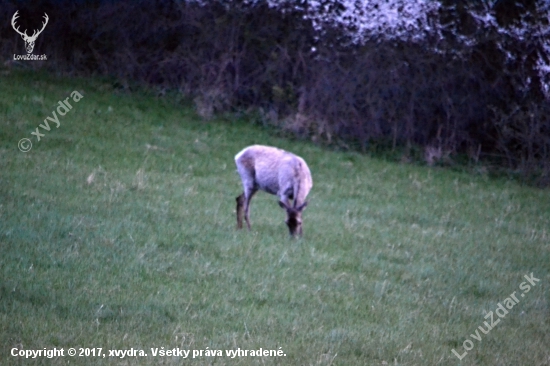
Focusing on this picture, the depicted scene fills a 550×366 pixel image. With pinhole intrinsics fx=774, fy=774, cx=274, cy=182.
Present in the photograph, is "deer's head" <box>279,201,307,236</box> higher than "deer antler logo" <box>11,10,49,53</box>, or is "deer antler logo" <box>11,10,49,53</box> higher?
"deer antler logo" <box>11,10,49,53</box>

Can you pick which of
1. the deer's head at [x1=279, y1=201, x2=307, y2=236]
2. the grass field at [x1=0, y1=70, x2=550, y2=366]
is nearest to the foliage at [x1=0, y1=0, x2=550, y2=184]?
the grass field at [x1=0, y1=70, x2=550, y2=366]

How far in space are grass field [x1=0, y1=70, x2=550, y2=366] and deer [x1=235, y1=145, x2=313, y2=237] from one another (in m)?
0.44

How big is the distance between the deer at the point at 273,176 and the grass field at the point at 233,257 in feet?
1.44

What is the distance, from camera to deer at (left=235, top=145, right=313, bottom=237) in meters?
11.0

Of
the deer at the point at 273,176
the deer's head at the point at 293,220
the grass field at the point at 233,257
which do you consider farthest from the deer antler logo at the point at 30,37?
the deer's head at the point at 293,220

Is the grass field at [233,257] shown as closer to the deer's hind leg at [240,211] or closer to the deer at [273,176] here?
the deer's hind leg at [240,211]

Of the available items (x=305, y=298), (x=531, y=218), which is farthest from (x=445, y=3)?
(x=305, y=298)

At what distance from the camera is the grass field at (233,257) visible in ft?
21.8

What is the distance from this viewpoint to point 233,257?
9070 mm

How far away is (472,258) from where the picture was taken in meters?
10.5

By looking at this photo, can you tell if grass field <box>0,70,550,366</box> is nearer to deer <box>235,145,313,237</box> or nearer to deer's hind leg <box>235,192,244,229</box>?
deer's hind leg <box>235,192,244,229</box>

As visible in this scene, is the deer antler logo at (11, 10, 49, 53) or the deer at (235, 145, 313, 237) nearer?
the deer at (235, 145, 313, 237)

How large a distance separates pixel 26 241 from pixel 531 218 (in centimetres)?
919

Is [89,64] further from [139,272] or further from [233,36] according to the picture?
[139,272]
